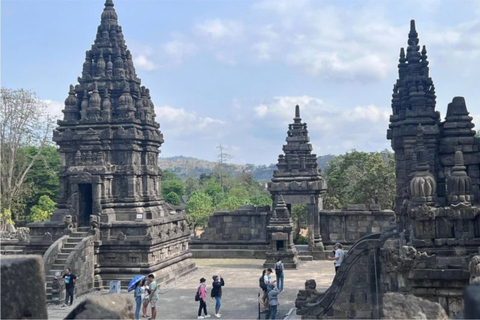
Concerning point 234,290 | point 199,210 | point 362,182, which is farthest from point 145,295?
point 199,210

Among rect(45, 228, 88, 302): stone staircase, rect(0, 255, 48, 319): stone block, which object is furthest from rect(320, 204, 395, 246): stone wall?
rect(0, 255, 48, 319): stone block

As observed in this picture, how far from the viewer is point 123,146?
22234 millimetres

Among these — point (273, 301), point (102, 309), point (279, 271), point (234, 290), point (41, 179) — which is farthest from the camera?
point (41, 179)

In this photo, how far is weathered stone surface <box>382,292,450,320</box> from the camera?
5145mm

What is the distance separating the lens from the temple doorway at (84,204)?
21.6m

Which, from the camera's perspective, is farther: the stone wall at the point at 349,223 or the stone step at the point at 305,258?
the stone wall at the point at 349,223

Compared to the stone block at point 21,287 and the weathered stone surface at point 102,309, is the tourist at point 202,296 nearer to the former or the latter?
the weathered stone surface at point 102,309

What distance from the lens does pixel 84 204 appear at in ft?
71.7

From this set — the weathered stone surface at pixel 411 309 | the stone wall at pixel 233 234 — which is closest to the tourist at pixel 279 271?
the stone wall at pixel 233 234

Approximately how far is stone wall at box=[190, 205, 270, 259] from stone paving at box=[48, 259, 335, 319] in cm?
123

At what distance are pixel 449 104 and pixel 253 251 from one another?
17.6 m

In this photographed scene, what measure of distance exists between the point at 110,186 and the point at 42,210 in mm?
22087

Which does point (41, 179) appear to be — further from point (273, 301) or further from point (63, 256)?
point (273, 301)

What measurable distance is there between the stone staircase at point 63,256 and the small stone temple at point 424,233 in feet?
28.4
